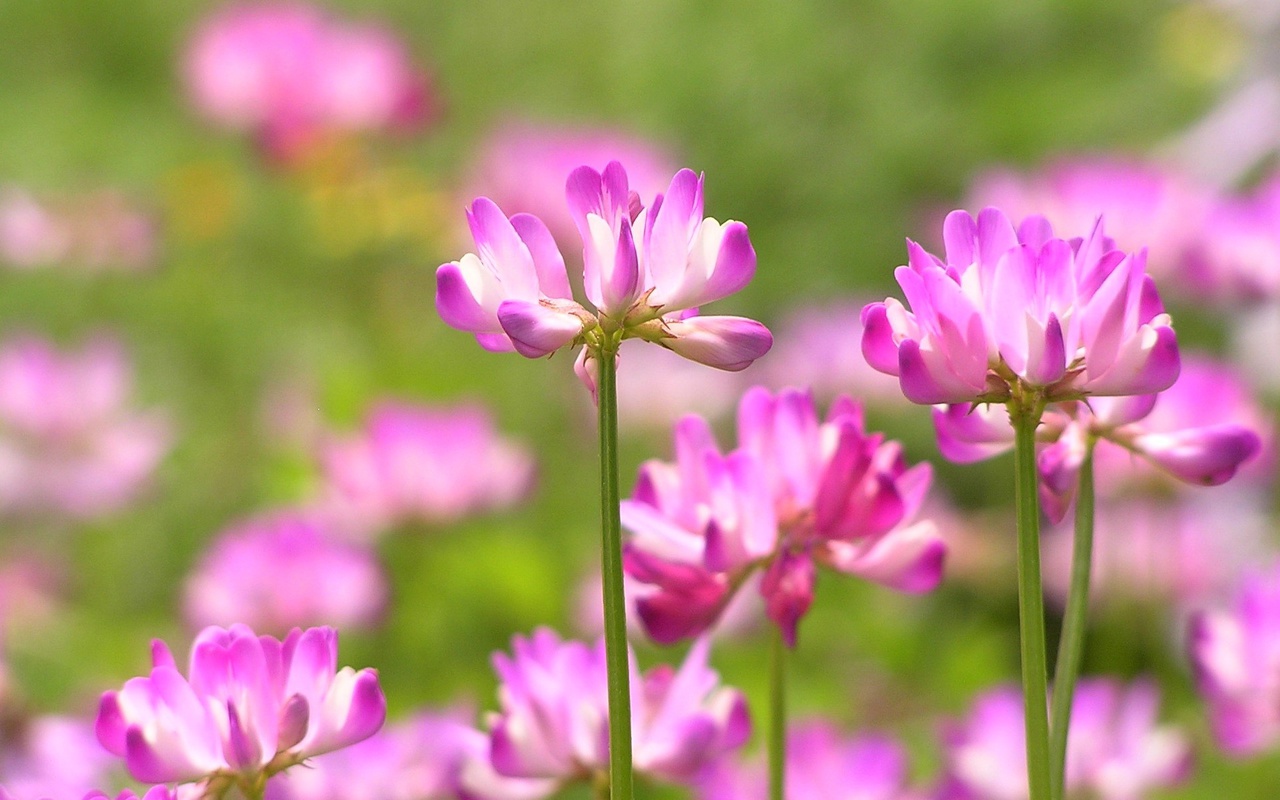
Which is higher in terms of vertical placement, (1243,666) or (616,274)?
(616,274)

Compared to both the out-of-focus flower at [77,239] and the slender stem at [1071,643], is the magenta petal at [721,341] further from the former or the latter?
the out-of-focus flower at [77,239]

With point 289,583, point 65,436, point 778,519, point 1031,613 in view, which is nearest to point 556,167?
point 65,436

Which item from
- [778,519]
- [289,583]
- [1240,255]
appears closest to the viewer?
[778,519]

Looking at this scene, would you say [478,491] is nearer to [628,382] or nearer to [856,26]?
[628,382]

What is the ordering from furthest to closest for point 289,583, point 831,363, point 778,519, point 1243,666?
point 831,363
point 289,583
point 1243,666
point 778,519

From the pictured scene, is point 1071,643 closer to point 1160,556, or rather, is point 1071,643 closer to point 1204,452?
point 1204,452

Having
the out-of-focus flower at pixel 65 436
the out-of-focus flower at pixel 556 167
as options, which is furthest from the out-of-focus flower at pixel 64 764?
the out-of-focus flower at pixel 556 167

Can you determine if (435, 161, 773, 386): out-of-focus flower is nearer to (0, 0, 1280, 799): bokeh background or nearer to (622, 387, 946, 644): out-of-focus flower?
(622, 387, 946, 644): out-of-focus flower

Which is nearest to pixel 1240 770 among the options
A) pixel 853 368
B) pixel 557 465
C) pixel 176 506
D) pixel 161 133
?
pixel 853 368
